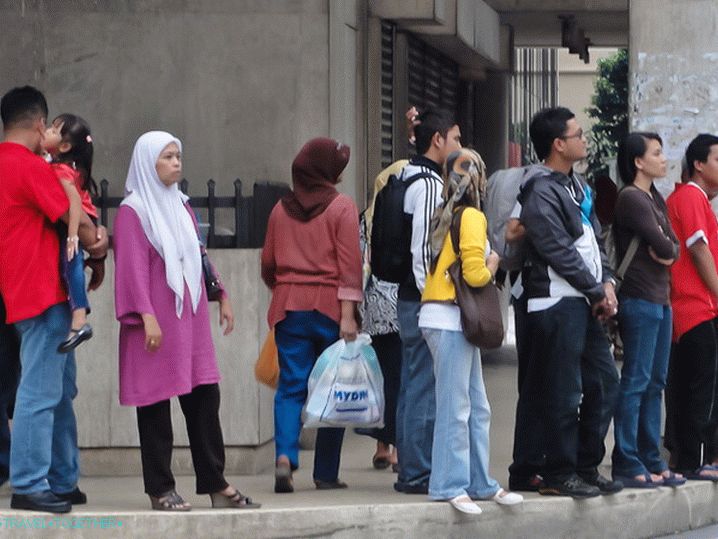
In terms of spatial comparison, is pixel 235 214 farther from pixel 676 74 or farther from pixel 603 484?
pixel 676 74

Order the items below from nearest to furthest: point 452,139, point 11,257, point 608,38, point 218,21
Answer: point 11,257 → point 452,139 → point 218,21 → point 608,38

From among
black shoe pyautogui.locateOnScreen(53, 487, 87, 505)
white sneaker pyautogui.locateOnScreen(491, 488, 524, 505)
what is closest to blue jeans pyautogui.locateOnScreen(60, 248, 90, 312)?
black shoe pyautogui.locateOnScreen(53, 487, 87, 505)

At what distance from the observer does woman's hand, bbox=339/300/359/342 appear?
27.6 feet

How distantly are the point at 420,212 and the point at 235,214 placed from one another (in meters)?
1.29

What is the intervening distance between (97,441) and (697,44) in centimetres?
381

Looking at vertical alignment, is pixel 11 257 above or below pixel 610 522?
above

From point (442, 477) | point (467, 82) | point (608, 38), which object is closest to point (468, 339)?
point (442, 477)

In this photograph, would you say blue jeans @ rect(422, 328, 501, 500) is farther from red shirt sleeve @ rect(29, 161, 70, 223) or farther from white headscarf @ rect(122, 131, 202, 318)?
red shirt sleeve @ rect(29, 161, 70, 223)

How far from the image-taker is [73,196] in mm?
7543

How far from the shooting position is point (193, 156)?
36.1ft

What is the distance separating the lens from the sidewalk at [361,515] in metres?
7.60

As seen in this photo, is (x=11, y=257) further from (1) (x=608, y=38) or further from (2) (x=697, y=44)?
(1) (x=608, y=38)

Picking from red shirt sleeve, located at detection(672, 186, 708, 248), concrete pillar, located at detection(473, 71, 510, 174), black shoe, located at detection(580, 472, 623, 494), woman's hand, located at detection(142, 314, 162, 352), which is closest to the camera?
woman's hand, located at detection(142, 314, 162, 352)

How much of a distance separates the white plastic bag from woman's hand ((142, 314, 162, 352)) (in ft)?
3.44
